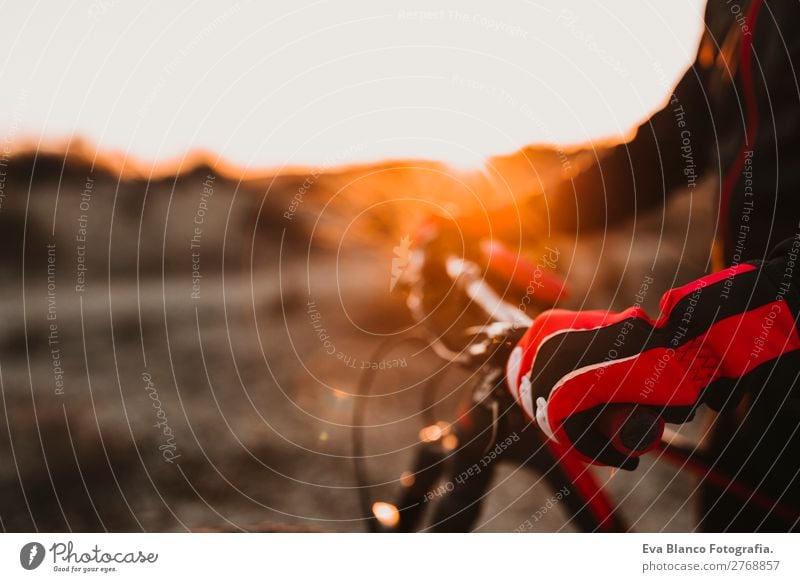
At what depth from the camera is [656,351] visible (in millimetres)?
747

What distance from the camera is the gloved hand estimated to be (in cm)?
74

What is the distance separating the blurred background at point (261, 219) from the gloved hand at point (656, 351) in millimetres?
56

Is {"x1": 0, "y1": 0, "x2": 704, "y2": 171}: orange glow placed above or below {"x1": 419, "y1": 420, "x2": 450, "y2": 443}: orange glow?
above

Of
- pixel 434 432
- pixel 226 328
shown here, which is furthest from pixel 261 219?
pixel 434 432

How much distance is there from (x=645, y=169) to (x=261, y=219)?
0.49 m

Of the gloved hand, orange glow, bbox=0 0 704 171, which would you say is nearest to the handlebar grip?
the gloved hand

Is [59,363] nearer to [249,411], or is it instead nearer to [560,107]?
[249,411]

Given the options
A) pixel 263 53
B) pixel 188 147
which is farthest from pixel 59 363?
pixel 263 53

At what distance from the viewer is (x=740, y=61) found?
0.78 metres

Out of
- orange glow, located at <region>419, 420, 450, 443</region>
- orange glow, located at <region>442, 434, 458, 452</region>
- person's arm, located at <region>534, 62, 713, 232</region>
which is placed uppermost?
person's arm, located at <region>534, 62, 713, 232</region>

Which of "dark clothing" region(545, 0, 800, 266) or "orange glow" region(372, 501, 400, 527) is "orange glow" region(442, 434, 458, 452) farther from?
"dark clothing" region(545, 0, 800, 266)

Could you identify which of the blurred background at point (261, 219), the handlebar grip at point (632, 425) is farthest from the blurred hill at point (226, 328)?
the handlebar grip at point (632, 425)

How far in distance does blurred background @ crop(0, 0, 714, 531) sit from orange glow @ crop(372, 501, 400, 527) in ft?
0.08

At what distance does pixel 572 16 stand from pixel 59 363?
2.53ft
